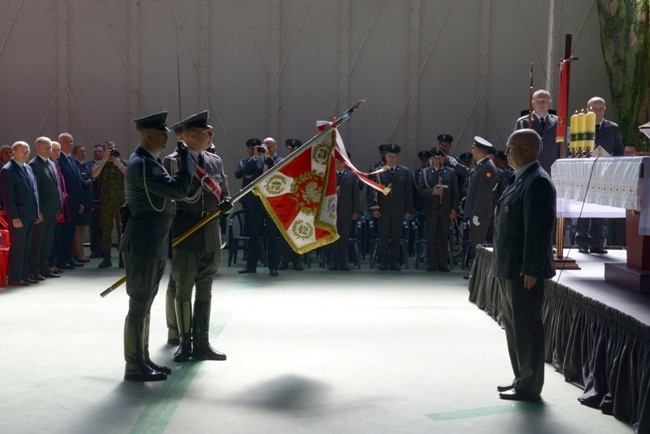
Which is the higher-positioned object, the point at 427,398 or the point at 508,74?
the point at 508,74

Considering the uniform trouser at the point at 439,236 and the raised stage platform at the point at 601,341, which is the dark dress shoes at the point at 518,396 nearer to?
the raised stage platform at the point at 601,341

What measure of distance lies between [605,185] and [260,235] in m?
5.44

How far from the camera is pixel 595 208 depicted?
586 centimetres

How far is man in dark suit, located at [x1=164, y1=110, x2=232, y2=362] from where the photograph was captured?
4.81 metres

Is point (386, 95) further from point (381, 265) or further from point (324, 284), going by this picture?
point (324, 284)

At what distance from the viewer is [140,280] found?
4344 millimetres

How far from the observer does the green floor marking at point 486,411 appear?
12.7ft

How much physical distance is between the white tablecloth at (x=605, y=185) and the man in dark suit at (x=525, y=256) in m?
0.60

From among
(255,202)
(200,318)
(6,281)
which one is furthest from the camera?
(255,202)

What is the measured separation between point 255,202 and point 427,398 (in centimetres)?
533

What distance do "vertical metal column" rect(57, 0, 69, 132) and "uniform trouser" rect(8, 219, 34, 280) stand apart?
4.48 meters

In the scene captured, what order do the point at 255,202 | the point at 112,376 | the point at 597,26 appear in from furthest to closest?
the point at 597,26 < the point at 255,202 < the point at 112,376

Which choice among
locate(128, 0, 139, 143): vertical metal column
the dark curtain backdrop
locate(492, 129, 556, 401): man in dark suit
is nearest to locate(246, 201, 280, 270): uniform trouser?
locate(128, 0, 139, 143): vertical metal column

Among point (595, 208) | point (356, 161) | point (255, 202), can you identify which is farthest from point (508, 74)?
point (595, 208)
